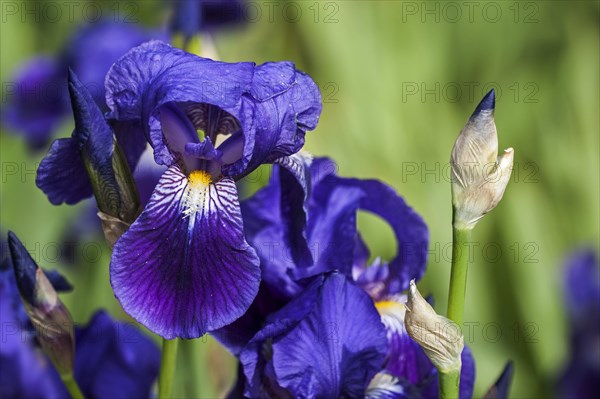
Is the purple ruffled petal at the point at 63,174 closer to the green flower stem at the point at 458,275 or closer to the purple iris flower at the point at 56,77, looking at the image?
the green flower stem at the point at 458,275

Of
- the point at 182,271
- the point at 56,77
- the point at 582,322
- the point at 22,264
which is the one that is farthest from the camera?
the point at 56,77

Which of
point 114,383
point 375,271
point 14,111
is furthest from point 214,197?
point 14,111

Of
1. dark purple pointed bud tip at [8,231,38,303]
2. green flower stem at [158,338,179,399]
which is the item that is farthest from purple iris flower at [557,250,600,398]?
dark purple pointed bud tip at [8,231,38,303]

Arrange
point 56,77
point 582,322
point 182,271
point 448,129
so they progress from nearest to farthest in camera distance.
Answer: point 182,271
point 582,322
point 56,77
point 448,129

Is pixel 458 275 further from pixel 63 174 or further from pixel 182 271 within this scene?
pixel 63 174

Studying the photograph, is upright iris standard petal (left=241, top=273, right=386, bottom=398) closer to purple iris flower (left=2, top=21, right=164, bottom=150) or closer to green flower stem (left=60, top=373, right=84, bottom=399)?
green flower stem (left=60, top=373, right=84, bottom=399)

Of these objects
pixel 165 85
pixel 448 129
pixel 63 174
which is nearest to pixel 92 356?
pixel 63 174

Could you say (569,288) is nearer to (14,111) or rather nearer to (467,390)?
(467,390)
